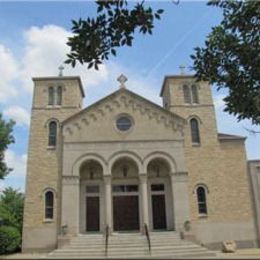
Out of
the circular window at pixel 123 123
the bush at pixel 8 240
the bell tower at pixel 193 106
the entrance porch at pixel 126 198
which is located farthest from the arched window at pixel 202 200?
the bush at pixel 8 240

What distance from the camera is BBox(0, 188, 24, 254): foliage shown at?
2152 cm

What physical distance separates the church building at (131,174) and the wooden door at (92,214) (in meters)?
0.06

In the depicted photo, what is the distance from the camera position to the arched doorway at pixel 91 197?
74.2 ft

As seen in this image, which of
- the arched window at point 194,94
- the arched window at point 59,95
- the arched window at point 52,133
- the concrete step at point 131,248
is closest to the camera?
the concrete step at point 131,248

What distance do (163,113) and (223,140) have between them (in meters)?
4.13

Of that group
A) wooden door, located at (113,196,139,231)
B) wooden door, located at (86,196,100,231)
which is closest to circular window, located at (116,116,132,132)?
wooden door, located at (113,196,139,231)

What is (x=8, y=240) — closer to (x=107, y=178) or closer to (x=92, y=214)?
(x=92, y=214)

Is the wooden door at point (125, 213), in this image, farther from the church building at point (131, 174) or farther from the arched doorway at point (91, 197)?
the arched doorway at point (91, 197)

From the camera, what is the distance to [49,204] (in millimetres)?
22625

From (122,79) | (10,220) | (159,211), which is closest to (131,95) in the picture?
(122,79)

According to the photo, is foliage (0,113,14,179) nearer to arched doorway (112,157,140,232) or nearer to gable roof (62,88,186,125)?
gable roof (62,88,186,125)

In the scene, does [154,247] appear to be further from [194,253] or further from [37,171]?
[37,171]

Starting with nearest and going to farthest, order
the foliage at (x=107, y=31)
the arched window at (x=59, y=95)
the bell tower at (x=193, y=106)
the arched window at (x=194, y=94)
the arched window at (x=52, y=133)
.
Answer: the foliage at (x=107, y=31)
the arched window at (x=52, y=133)
the bell tower at (x=193, y=106)
the arched window at (x=59, y=95)
the arched window at (x=194, y=94)

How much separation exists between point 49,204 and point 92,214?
2.59m
